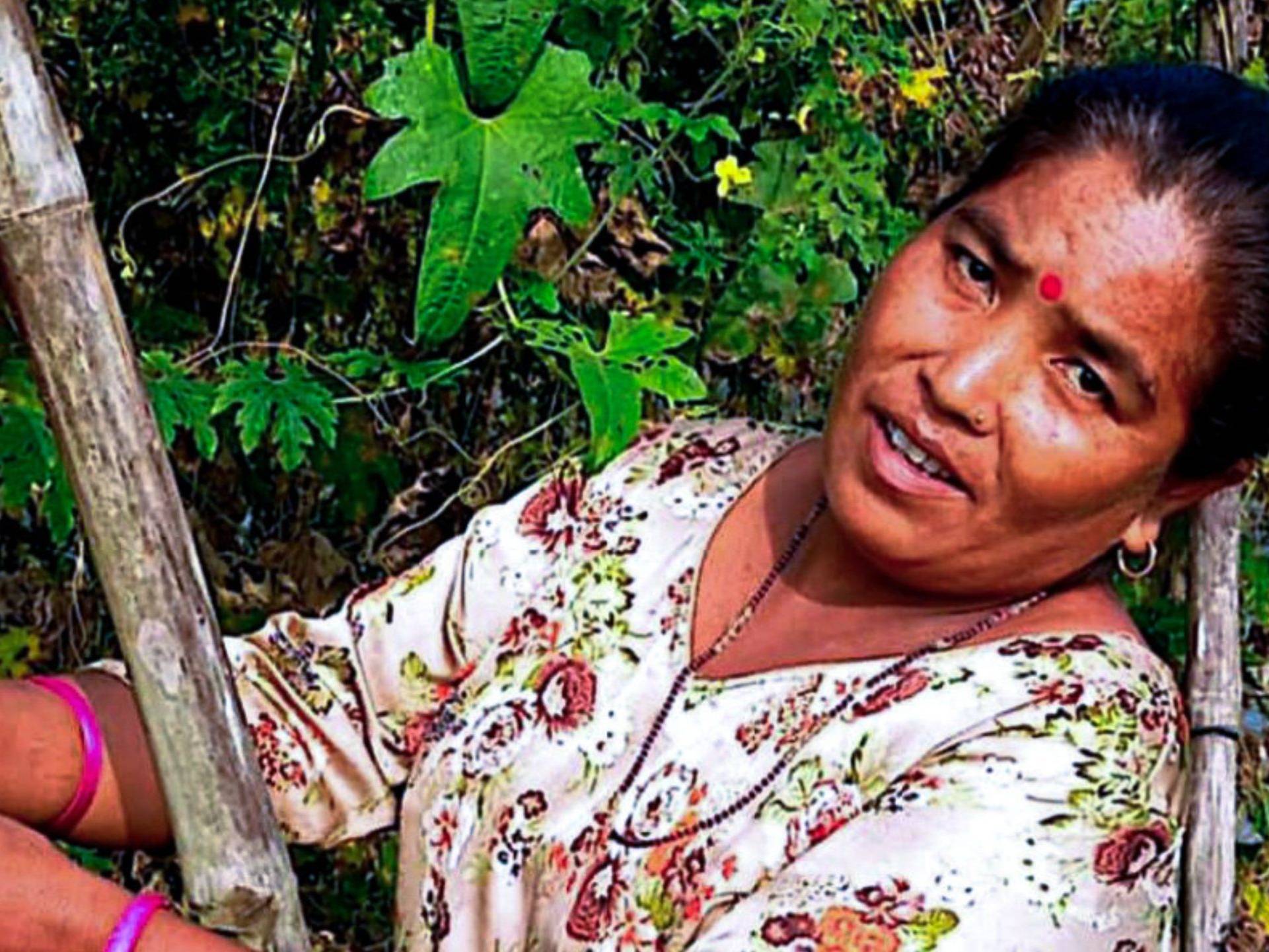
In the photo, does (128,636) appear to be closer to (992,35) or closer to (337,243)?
(337,243)

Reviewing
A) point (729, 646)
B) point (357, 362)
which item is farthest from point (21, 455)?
point (729, 646)

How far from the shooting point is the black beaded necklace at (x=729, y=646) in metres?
1.16

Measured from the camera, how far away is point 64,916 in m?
1.00

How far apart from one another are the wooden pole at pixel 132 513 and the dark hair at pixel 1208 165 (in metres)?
0.48

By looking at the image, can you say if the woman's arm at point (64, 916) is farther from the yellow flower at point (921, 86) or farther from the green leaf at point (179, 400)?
the yellow flower at point (921, 86)

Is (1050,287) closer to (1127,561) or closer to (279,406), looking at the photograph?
(1127,561)

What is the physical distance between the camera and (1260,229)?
42.5 inches

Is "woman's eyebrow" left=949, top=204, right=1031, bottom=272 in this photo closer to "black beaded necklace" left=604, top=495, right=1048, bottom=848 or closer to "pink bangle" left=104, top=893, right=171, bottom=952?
"black beaded necklace" left=604, top=495, right=1048, bottom=848

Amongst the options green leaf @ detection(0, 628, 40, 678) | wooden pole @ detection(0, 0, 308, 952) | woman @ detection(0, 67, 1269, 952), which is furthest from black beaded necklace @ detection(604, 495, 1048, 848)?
green leaf @ detection(0, 628, 40, 678)

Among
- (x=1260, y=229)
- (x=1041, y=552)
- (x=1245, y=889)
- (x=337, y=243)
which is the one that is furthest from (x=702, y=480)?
(x=1245, y=889)

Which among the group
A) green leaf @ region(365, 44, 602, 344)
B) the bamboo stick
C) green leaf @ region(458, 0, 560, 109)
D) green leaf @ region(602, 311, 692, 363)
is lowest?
the bamboo stick

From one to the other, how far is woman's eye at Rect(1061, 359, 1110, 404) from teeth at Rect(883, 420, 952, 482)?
0.08 metres

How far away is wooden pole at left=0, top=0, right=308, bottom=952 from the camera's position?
3.02ft

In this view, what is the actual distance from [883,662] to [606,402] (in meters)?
0.37
